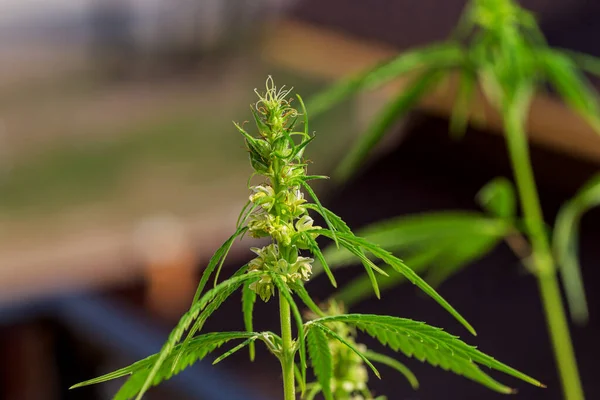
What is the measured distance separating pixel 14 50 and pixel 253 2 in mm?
1091

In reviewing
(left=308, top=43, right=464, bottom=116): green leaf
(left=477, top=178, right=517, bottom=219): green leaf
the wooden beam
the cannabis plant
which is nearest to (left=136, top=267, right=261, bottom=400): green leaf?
the cannabis plant

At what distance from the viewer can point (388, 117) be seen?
15.2 inches

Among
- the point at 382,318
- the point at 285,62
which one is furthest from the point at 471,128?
the point at 382,318

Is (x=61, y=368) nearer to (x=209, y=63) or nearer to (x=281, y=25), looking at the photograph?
(x=281, y=25)

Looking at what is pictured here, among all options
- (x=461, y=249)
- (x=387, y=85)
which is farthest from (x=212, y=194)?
(x=461, y=249)

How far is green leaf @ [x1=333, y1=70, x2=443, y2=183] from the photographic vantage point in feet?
1.24

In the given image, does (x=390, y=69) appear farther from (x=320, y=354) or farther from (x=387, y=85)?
(x=387, y=85)

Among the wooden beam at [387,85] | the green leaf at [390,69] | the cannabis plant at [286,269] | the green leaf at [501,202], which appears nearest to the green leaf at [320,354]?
the cannabis plant at [286,269]

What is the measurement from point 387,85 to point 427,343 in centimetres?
138

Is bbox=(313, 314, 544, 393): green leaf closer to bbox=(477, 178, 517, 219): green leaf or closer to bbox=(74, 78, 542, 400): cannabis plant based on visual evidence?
bbox=(74, 78, 542, 400): cannabis plant

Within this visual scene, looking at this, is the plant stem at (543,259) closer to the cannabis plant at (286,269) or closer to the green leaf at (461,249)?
the green leaf at (461,249)

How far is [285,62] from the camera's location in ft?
5.23

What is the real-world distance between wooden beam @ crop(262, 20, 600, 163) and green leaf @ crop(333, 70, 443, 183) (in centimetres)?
74

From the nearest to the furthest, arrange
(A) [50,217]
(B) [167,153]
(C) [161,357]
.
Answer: (C) [161,357], (A) [50,217], (B) [167,153]
